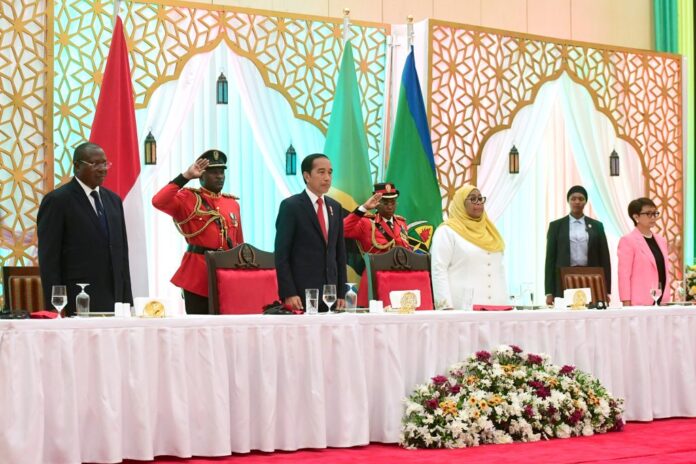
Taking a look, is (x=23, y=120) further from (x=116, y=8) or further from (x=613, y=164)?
(x=613, y=164)

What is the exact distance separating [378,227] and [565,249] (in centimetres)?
165

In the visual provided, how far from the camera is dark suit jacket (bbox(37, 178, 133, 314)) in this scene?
4.35 meters

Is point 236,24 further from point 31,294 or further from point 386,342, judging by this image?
point 386,342

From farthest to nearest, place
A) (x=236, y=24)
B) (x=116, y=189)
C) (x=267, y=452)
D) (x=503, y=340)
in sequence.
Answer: (x=236, y=24) → (x=116, y=189) → (x=503, y=340) → (x=267, y=452)

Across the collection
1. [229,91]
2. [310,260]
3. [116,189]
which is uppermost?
[229,91]

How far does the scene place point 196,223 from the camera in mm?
5539

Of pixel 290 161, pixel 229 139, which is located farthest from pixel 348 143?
pixel 229 139

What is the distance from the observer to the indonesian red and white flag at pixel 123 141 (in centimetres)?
632

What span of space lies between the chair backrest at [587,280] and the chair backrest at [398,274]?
1079 millimetres

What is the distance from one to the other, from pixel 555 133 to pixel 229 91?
316cm

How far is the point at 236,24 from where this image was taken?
7.64m

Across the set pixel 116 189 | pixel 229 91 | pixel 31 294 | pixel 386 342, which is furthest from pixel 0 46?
pixel 386 342

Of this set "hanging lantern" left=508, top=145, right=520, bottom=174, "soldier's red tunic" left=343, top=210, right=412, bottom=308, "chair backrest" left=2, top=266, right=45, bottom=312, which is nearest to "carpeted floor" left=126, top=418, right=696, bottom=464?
"chair backrest" left=2, top=266, right=45, bottom=312

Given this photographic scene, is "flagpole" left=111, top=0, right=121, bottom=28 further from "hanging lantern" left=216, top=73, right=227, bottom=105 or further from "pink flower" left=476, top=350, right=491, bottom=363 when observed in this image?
"pink flower" left=476, top=350, right=491, bottom=363
